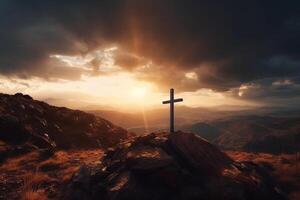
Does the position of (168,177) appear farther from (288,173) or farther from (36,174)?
(288,173)

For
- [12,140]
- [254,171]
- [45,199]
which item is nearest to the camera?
[45,199]

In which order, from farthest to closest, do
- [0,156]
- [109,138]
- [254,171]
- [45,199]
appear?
[109,138] < [0,156] < [254,171] < [45,199]

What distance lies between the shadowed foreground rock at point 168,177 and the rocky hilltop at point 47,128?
13785 millimetres

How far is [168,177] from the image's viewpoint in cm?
1858

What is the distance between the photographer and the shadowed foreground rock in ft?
58.7

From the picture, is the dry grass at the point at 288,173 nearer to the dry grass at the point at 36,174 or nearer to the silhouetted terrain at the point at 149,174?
the silhouetted terrain at the point at 149,174

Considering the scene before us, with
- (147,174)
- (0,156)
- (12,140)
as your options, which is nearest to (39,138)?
(12,140)

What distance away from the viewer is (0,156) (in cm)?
2742

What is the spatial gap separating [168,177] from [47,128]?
86.6 ft

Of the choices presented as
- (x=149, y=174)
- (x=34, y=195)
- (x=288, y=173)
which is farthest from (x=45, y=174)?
(x=288, y=173)

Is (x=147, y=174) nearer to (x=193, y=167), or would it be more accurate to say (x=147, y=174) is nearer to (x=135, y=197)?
(x=135, y=197)

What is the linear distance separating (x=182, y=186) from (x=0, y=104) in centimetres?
3201

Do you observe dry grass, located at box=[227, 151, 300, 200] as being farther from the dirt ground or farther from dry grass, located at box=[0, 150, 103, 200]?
dry grass, located at box=[0, 150, 103, 200]

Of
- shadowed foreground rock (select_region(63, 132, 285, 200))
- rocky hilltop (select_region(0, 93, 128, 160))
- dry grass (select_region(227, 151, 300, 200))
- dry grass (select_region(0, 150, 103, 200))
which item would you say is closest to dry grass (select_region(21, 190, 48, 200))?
dry grass (select_region(0, 150, 103, 200))
